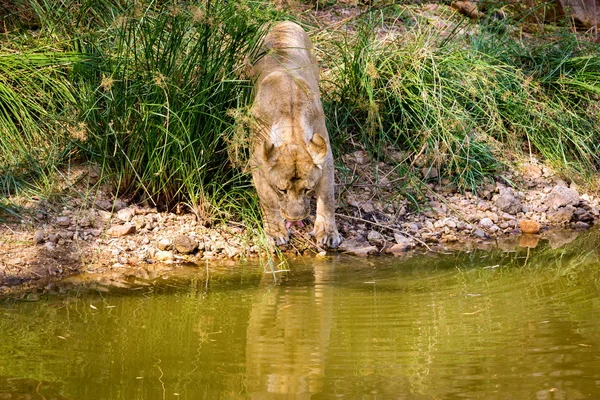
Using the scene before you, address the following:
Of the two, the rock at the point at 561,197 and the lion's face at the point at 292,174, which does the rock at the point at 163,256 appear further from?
the rock at the point at 561,197

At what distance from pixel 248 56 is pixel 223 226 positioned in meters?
1.53

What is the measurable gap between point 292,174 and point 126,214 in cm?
160

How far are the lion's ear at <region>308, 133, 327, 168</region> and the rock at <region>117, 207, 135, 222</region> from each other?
1.73 m

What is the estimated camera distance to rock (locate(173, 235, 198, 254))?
25.6ft

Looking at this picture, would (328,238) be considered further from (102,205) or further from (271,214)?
(102,205)

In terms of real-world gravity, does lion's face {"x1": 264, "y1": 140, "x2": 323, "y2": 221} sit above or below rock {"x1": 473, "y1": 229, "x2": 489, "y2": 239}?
above

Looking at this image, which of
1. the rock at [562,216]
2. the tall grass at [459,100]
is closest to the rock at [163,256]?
the tall grass at [459,100]

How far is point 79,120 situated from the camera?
328 inches

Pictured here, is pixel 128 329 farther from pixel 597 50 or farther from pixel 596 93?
pixel 597 50

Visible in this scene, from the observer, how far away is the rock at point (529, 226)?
29.4 ft

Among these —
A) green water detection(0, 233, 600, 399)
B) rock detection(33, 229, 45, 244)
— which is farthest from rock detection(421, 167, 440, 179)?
rock detection(33, 229, 45, 244)

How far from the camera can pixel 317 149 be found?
762 centimetres

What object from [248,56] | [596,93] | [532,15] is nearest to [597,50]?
[596,93]

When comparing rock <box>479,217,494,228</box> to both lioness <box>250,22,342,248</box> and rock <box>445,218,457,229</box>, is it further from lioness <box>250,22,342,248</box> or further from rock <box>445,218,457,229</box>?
lioness <box>250,22,342,248</box>
